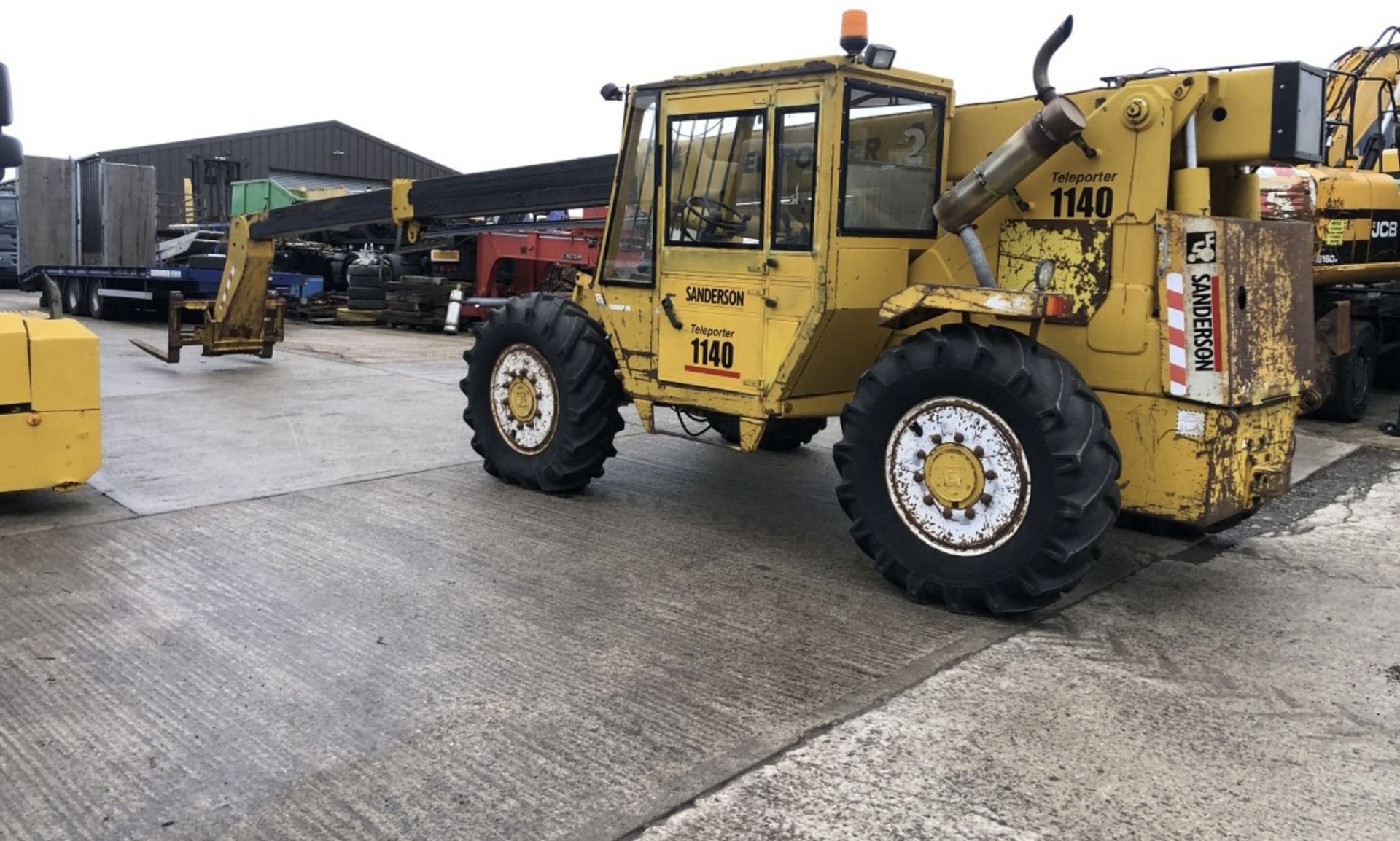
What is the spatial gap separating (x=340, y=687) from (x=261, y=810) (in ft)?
2.75

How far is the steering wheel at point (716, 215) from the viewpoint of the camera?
567cm

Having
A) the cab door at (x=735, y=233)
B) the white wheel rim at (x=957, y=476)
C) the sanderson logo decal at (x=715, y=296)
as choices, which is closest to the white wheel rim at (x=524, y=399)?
the cab door at (x=735, y=233)

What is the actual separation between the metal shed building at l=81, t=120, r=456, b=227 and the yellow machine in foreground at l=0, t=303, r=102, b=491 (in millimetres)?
26680

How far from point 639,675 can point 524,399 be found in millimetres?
3091

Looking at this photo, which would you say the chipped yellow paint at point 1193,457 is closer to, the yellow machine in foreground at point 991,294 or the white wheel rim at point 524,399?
the yellow machine in foreground at point 991,294

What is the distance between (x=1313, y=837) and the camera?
300cm

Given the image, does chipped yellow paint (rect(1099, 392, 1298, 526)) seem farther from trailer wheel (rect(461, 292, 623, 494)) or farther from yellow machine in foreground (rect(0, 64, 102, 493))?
yellow machine in foreground (rect(0, 64, 102, 493))

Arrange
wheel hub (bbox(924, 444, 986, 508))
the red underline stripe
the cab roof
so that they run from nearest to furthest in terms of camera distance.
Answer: wheel hub (bbox(924, 444, 986, 508))
the cab roof
the red underline stripe

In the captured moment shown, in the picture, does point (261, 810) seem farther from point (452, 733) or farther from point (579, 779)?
point (579, 779)

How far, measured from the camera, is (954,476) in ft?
15.3

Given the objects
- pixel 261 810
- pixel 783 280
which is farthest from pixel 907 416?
pixel 261 810

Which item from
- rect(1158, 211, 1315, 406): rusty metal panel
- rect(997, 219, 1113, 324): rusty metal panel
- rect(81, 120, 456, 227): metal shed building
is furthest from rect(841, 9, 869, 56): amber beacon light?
rect(81, 120, 456, 227): metal shed building

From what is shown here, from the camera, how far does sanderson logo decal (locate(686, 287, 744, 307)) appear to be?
5.67 m

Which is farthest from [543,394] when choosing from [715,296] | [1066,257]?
[1066,257]
